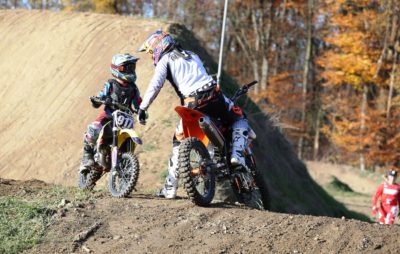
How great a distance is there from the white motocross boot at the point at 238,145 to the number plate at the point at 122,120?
58.2 inches

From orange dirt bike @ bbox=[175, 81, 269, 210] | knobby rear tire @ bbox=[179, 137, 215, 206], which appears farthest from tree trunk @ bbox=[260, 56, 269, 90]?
knobby rear tire @ bbox=[179, 137, 215, 206]

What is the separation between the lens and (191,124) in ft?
25.2

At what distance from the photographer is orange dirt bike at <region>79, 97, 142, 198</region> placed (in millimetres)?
8273

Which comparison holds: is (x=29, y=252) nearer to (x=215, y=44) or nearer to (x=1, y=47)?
(x=1, y=47)

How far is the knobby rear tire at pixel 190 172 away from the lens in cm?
729

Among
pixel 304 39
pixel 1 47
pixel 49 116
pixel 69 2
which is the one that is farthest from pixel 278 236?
pixel 304 39

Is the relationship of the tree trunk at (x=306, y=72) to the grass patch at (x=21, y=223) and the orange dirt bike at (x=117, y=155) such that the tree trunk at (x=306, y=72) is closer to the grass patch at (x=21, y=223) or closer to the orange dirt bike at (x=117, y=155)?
the orange dirt bike at (x=117, y=155)

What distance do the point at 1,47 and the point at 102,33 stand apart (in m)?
3.41

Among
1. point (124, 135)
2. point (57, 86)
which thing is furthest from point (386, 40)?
point (124, 135)

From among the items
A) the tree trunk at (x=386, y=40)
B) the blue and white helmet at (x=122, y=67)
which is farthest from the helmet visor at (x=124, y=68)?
the tree trunk at (x=386, y=40)

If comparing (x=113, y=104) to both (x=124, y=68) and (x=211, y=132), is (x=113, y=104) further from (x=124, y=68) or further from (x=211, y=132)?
(x=211, y=132)

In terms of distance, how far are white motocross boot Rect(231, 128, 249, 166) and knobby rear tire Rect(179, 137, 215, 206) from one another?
46 centimetres

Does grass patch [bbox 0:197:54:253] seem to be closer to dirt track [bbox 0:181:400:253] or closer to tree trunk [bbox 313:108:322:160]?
dirt track [bbox 0:181:400:253]

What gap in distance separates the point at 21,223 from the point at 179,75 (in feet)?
8.41
